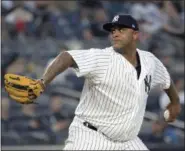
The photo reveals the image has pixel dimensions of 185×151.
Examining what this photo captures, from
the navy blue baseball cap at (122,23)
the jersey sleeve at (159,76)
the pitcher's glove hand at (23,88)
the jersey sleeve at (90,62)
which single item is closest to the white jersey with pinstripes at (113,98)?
the jersey sleeve at (90,62)

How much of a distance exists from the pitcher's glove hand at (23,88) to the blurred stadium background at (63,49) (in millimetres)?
4199

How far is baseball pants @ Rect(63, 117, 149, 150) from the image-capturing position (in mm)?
4609

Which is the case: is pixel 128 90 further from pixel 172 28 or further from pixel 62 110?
pixel 172 28

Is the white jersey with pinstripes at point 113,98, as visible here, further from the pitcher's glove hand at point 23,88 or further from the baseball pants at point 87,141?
the pitcher's glove hand at point 23,88

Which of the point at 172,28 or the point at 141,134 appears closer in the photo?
the point at 141,134

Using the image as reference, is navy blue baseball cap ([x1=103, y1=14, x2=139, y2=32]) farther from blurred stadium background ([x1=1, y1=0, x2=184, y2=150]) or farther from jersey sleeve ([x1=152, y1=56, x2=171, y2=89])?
blurred stadium background ([x1=1, y1=0, x2=184, y2=150])

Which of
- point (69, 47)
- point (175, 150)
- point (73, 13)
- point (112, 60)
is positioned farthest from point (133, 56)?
point (73, 13)

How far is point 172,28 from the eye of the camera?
1010 cm

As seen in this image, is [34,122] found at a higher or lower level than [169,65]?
lower

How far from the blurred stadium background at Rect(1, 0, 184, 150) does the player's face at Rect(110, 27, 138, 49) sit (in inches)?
144

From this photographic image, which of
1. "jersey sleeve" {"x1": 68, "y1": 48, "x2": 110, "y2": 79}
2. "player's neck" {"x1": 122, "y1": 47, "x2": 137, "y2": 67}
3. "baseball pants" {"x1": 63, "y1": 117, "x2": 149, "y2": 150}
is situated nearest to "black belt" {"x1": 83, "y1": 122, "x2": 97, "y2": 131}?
"baseball pants" {"x1": 63, "y1": 117, "x2": 149, "y2": 150}

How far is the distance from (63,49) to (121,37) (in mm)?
4911

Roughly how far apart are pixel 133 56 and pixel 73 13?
5753mm

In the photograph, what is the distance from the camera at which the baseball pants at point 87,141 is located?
4.61 metres
